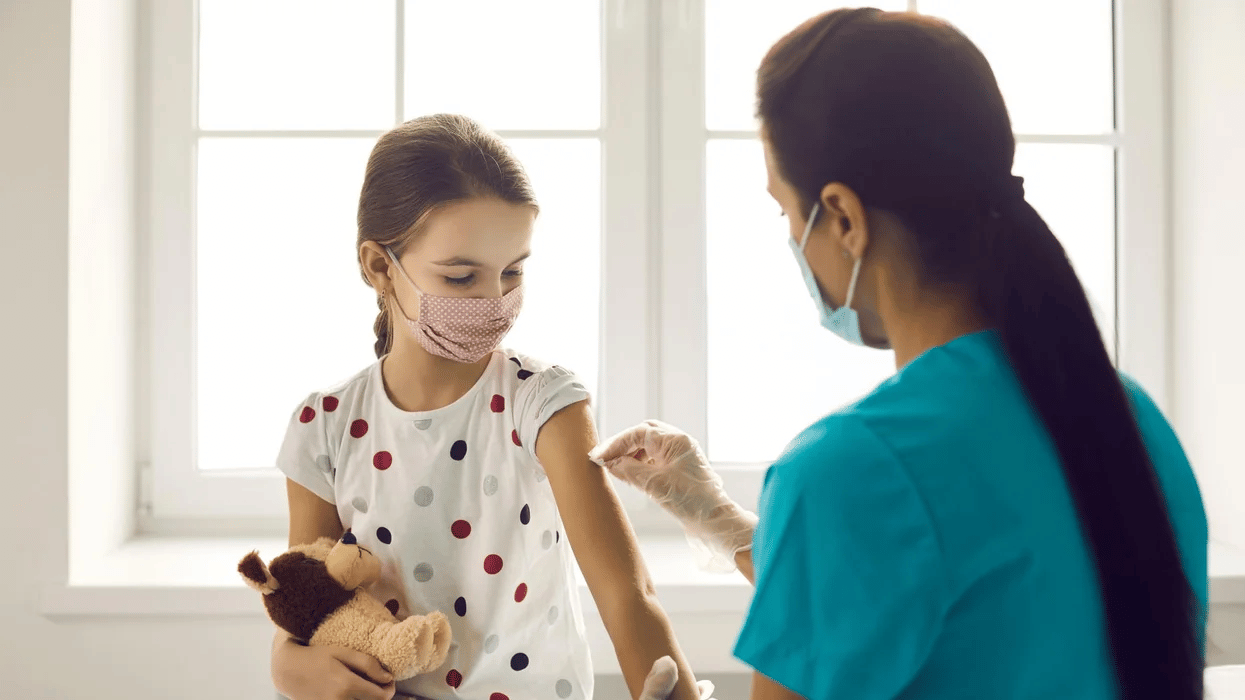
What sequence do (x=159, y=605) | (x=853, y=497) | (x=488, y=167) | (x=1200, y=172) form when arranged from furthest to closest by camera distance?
(x=1200, y=172), (x=159, y=605), (x=488, y=167), (x=853, y=497)

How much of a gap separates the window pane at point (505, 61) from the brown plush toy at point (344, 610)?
107cm

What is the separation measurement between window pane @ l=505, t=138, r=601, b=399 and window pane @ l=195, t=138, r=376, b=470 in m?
0.33

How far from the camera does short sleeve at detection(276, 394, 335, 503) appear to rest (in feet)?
4.21

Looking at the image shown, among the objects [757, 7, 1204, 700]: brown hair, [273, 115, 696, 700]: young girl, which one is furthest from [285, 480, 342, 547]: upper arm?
[757, 7, 1204, 700]: brown hair

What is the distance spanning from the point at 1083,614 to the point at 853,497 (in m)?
0.19

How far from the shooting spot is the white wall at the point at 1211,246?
1827 mm

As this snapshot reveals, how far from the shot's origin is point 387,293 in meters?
1.28

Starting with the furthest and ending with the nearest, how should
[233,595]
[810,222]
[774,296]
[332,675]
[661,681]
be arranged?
[774,296] → [233,595] → [332,675] → [661,681] → [810,222]

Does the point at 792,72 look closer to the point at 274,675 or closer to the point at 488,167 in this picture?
the point at 488,167

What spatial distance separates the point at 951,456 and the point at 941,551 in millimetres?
64

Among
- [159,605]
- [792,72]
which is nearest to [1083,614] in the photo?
[792,72]

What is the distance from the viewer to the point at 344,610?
1169 millimetres

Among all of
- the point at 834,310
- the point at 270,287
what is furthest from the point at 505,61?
the point at 834,310

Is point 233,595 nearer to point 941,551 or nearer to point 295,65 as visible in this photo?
point 295,65
